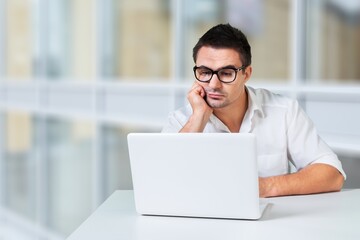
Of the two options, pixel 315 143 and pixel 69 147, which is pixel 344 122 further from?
pixel 69 147

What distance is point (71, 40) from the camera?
5375 millimetres

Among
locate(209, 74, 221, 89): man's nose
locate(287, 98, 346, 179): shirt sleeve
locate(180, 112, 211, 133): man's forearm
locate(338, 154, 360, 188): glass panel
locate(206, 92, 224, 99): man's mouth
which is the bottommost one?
locate(338, 154, 360, 188): glass panel

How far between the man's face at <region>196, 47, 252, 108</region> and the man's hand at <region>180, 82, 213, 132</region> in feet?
0.17

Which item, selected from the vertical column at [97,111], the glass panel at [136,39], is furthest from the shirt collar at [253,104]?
the vertical column at [97,111]

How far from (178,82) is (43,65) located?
2130mm

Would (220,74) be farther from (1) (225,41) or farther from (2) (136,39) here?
(2) (136,39)

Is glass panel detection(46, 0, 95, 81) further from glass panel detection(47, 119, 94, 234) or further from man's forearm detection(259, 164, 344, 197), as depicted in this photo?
man's forearm detection(259, 164, 344, 197)

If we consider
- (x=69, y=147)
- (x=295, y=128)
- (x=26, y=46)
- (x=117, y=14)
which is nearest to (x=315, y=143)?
(x=295, y=128)

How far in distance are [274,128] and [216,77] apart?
1.34 ft

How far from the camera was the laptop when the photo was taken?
175cm

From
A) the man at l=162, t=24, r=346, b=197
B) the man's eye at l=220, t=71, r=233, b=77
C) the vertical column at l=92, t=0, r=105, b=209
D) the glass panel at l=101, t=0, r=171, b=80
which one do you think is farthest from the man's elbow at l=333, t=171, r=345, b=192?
the vertical column at l=92, t=0, r=105, b=209

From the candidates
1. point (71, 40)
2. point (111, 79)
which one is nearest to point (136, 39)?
point (111, 79)

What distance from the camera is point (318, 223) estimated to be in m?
1.81

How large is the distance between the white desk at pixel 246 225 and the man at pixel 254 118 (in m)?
0.14
